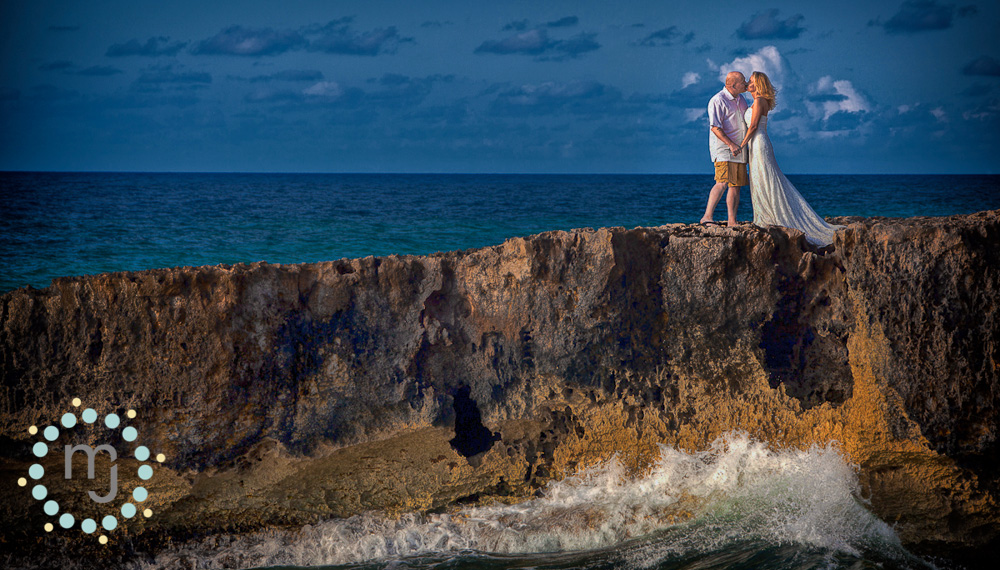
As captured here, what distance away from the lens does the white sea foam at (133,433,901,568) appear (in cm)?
411

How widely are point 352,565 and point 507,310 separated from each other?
71.4 inches

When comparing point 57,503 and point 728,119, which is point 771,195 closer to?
point 728,119

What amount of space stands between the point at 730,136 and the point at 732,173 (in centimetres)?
30

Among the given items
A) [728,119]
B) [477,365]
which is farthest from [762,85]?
[477,365]

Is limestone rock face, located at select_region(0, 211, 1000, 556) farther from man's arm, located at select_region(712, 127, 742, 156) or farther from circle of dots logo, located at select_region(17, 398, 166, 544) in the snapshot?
man's arm, located at select_region(712, 127, 742, 156)

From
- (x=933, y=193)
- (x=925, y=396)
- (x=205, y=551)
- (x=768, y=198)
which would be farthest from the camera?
(x=933, y=193)

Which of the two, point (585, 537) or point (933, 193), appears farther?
point (933, 193)

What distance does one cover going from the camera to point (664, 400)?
4.23 meters

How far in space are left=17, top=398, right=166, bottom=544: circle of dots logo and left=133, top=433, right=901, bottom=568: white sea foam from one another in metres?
0.38

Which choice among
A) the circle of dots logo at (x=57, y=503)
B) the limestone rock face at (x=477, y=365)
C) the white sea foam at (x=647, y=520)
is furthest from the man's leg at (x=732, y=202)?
the circle of dots logo at (x=57, y=503)

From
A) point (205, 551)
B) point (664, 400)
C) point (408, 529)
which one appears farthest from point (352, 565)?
point (664, 400)

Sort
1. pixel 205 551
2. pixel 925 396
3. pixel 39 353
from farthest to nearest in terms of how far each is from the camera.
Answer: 1. pixel 205 551
2. pixel 39 353
3. pixel 925 396

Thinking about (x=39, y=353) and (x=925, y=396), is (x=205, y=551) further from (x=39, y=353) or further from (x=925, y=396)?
(x=925, y=396)

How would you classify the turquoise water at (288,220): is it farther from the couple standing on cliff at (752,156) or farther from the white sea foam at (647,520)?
the couple standing on cliff at (752,156)
